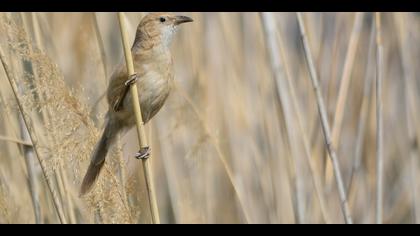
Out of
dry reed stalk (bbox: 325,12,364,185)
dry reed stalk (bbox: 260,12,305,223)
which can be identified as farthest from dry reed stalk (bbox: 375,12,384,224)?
dry reed stalk (bbox: 260,12,305,223)

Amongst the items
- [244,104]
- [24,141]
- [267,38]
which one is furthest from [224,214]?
[24,141]

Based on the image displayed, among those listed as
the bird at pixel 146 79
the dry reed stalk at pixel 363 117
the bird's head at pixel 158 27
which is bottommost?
the dry reed stalk at pixel 363 117

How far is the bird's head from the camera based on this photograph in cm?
233

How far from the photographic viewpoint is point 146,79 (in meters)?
2.27

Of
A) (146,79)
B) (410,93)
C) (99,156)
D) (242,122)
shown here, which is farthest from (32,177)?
(410,93)

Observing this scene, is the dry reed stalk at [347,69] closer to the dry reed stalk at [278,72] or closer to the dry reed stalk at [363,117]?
the dry reed stalk at [363,117]

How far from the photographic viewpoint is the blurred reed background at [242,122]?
235cm

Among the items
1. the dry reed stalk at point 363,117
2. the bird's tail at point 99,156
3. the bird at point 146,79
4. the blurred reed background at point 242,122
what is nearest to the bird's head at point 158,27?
the bird at point 146,79

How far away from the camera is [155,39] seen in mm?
2330

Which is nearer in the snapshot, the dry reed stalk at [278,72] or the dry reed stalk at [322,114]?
the dry reed stalk at [322,114]

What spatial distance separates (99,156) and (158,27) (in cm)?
53

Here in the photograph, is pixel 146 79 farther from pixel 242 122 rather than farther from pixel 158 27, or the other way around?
pixel 242 122
